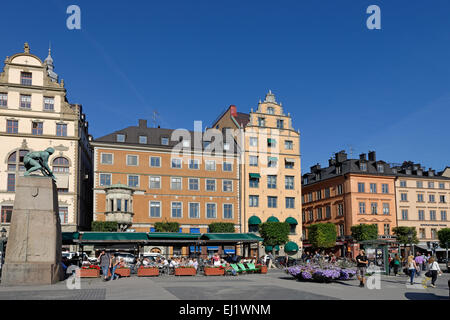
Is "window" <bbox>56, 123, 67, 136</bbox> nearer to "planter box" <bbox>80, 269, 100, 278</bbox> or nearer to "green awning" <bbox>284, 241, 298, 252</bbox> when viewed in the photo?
"planter box" <bbox>80, 269, 100, 278</bbox>

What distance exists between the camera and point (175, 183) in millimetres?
54219

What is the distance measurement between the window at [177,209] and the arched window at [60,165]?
12.6m

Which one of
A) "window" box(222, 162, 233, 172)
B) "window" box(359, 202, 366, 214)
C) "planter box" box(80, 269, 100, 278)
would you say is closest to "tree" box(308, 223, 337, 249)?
"window" box(359, 202, 366, 214)

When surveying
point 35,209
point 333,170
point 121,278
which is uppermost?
point 333,170

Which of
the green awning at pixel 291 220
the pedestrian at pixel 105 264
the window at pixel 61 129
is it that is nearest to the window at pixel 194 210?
the green awning at pixel 291 220

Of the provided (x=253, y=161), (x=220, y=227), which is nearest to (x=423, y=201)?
(x=253, y=161)

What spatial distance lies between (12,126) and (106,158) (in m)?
10.1

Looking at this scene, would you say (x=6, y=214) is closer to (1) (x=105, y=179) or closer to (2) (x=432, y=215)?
(1) (x=105, y=179)

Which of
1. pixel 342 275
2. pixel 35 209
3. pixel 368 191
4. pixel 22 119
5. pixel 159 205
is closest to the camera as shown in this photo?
pixel 35 209

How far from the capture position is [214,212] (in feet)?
182

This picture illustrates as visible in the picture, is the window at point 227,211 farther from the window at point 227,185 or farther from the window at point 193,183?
the window at point 193,183
